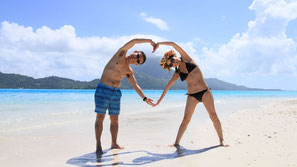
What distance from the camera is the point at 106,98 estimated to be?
172 inches

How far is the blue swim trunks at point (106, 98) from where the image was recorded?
4.32 m

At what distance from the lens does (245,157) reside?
3738 mm

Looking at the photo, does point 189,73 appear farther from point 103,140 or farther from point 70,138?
point 70,138

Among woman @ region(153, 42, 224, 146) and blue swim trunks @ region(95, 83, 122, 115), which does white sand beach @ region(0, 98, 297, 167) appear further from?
blue swim trunks @ region(95, 83, 122, 115)

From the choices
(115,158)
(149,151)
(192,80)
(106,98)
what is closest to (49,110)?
(106,98)

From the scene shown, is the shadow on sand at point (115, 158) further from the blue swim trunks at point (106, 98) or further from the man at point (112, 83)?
the blue swim trunks at point (106, 98)

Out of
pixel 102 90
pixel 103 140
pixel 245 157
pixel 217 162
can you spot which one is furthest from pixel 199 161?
pixel 103 140

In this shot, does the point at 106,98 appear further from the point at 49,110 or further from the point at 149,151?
the point at 49,110

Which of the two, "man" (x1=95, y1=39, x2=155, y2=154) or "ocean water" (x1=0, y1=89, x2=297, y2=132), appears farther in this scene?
"ocean water" (x1=0, y1=89, x2=297, y2=132)

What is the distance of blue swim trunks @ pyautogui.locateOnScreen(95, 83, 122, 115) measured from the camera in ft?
14.2

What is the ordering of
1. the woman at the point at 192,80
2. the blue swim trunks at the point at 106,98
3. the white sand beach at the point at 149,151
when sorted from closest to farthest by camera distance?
the white sand beach at the point at 149,151
the blue swim trunks at the point at 106,98
the woman at the point at 192,80

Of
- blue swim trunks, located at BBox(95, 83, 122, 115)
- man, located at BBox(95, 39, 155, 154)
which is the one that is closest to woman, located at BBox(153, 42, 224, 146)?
man, located at BBox(95, 39, 155, 154)

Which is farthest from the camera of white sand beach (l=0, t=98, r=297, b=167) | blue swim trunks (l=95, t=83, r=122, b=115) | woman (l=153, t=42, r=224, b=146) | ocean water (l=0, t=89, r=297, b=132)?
ocean water (l=0, t=89, r=297, b=132)

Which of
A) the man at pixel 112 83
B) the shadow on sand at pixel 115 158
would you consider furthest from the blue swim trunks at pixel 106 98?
the shadow on sand at pixel 115 158
